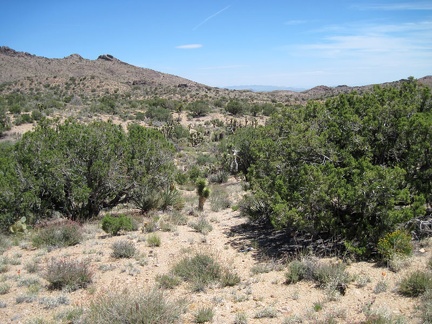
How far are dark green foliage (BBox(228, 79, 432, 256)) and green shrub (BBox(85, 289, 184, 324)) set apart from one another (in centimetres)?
353

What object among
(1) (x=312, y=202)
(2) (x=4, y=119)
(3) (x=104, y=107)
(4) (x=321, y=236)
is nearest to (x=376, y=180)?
(1) (x=312, y=202)

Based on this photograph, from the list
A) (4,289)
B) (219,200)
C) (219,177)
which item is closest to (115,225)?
(4,289)

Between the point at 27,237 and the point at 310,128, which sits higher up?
the point at 310,128

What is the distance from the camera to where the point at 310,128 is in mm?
10766

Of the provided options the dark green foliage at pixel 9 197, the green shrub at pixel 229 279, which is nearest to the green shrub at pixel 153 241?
the green shrub at pixel 229 279

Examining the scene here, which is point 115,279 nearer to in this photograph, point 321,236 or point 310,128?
point 321,236

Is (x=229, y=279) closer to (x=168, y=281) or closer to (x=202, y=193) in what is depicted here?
(x=168, y=281)

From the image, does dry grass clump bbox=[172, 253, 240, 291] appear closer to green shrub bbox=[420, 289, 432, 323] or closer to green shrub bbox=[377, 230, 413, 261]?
green shrub bbox=[377, 230, 413, 261]

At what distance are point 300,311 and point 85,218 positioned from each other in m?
9.33

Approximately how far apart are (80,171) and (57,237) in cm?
283

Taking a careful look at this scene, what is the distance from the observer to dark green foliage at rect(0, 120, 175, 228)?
1215 centimetres

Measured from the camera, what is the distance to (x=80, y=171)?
12.9m

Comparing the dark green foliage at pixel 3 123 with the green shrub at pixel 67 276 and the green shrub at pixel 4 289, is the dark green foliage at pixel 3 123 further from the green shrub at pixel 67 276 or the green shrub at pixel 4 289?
the green shrub at pixel 67 276

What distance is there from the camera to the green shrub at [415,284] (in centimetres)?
628
